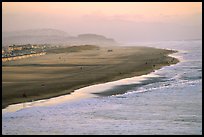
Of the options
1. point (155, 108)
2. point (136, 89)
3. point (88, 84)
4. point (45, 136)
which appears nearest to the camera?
point (45, 136)

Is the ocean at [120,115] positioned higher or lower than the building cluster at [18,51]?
lower

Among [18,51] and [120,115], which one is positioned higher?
[18,51]

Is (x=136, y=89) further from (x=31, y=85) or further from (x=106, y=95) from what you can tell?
(x=31, y=85)

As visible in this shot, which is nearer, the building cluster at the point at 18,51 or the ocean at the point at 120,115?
the ocean at the point at 120,115

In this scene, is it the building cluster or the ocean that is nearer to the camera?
the ocean

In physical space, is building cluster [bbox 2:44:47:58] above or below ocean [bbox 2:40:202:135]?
above

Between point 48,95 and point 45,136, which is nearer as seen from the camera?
point 45,136

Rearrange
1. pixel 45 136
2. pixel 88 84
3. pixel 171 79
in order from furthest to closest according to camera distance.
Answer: pixel 171 79 → pixel 88 84 → pixel 45 136

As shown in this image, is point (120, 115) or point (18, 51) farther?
point (18, 51)

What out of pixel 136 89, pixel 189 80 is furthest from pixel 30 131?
pixel 189 80

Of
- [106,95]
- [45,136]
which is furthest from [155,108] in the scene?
[45,136]
